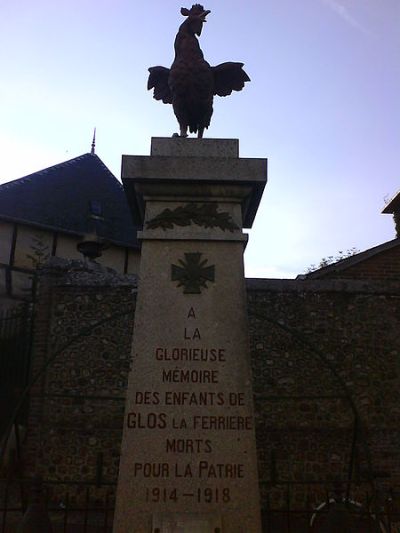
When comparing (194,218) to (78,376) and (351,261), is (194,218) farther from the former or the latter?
(351,261)

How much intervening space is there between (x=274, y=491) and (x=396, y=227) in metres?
13.0

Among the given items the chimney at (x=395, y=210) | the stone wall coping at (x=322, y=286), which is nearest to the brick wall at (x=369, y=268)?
the stone wall coping at (x=322, y=286)

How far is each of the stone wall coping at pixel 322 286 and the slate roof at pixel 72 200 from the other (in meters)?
7.70

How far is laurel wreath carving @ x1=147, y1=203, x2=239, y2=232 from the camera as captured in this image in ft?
13.6

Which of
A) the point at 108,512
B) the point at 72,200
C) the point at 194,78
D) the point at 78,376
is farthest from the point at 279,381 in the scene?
the point at 72,200

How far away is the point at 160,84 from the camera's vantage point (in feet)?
16.7

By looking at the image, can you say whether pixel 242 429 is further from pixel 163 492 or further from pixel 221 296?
pixel 221 296

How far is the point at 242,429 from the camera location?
3.67m

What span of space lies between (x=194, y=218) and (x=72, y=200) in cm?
1542

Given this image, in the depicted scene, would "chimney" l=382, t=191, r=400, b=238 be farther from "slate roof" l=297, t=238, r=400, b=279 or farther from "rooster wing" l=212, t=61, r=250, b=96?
"rooster wing" l=212, t=61, r=250, b=96

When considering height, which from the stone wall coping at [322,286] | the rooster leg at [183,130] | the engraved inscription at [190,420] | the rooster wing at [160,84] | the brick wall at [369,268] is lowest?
the engraved inscription at [190,420]

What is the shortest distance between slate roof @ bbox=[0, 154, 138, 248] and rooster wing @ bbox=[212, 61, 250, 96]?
12.1m

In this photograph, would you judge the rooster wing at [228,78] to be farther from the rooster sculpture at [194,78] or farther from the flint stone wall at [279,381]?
the flint stone wall at [279,381]

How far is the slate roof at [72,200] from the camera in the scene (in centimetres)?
1673
